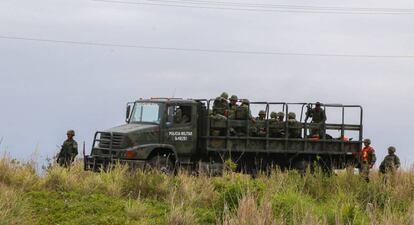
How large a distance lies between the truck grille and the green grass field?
2647 millimetres

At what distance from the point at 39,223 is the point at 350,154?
1417cm

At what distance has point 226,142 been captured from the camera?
2264 centimetres

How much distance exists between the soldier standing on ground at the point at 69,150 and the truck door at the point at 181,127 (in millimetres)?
2623

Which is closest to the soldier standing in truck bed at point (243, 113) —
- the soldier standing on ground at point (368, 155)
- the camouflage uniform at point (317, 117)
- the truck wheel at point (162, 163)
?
the camouflage uniform at point (317, 117)

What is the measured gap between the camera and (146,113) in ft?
72.7

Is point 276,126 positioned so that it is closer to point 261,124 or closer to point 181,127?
point 261,124

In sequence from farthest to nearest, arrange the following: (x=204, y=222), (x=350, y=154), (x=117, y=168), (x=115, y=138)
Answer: (x=350, y=154), (x=115, y=138), (x=117, y=168), (x=204, y=222)

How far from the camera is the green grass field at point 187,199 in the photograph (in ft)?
37.6

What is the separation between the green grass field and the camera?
1145 centimetres

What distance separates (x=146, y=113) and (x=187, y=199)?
7461 millimetres

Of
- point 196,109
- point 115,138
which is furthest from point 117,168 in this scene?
point 196,109

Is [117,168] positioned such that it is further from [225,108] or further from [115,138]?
[225,108]

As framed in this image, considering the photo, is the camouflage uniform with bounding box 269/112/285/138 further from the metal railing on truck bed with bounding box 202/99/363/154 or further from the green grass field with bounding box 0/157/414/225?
the green grass field with bounding box 0/157/414/225

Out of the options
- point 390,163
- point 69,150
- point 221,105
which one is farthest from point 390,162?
point 69,150
